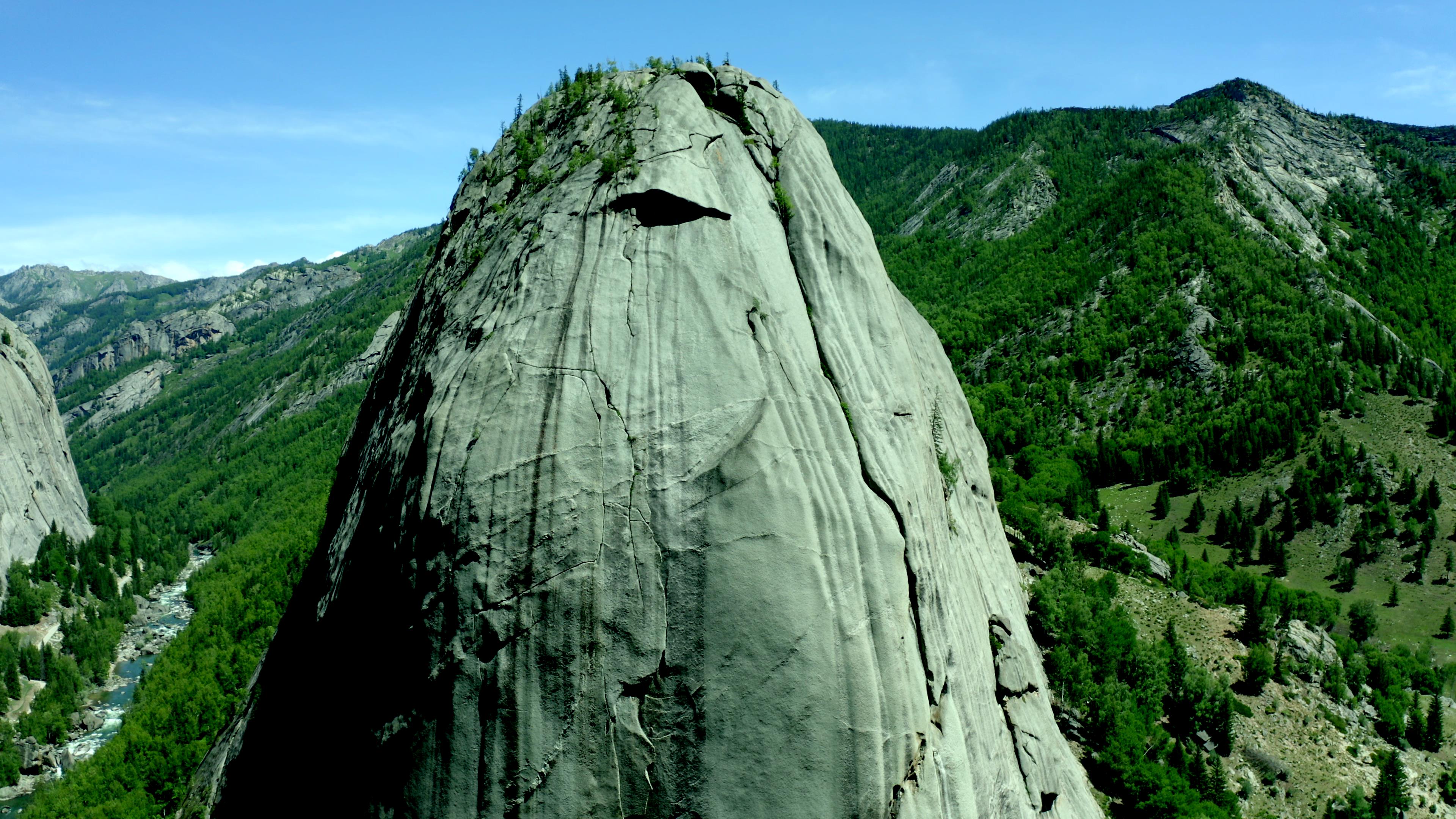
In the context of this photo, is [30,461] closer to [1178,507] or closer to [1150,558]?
[1150,558]

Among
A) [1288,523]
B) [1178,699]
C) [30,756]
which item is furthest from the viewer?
[1288,523]

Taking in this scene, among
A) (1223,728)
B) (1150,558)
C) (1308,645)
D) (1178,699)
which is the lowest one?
(1308,645)

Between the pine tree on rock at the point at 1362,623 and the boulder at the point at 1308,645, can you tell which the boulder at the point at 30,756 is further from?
the pine tree on rock at the point at 1362,623

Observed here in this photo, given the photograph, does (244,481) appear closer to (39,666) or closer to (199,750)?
(39,666)

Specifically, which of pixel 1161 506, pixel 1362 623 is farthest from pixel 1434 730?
pixel 1161 506

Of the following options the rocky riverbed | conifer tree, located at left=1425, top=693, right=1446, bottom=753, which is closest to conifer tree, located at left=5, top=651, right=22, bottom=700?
the rocky riverbed

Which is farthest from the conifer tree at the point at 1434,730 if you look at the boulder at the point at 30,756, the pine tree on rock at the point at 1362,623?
the boulder at the point at 30,756

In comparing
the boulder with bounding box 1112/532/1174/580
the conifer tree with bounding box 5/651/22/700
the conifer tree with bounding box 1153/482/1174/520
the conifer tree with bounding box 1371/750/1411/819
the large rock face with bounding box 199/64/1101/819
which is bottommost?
the conifer tree with bounding box 5/651/22/700

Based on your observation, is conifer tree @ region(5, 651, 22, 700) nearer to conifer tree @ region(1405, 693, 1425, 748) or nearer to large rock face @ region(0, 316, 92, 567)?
large rock face @ region(0, 316, 92, 567)
